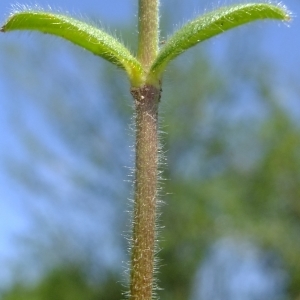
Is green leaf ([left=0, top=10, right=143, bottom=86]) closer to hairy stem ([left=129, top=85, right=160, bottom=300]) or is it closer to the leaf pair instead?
the leaf pair

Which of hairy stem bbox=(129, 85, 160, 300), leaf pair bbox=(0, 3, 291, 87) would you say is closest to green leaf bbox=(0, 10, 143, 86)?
leaf pair bbox=(0, 3, 291, 87)

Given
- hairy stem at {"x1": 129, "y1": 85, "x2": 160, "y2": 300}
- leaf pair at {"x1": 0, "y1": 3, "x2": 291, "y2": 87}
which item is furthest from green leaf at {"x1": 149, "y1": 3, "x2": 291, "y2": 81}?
hairy stem at {"x1": 129, "y1": 85, "x2": 160, "y2": 300}

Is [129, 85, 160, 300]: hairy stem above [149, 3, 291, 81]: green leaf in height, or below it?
below

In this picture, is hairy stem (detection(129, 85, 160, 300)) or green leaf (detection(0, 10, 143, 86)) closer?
hairy stem (detection(129, 85, 160, 300))

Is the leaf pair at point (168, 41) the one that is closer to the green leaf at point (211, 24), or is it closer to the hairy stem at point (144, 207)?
the green leaf at point (211, 24)

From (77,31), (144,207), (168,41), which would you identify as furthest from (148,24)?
(144,207)

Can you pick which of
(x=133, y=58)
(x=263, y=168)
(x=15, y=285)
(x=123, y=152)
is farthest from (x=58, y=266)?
(x=133, y=58)

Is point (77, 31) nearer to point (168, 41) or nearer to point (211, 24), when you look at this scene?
point (168, 41)
